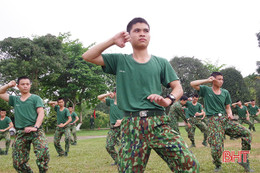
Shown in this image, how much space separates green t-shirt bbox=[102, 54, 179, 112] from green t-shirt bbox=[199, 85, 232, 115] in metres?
4.03

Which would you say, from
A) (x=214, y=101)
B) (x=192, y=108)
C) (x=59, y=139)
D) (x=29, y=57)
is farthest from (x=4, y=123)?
(x=29, y=57)

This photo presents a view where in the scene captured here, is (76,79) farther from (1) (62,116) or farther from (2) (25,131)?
(2) (25,131)

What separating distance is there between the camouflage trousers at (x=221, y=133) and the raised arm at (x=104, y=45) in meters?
4.61

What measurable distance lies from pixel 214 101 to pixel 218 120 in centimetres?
56

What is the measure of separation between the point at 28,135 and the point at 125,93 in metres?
3.72

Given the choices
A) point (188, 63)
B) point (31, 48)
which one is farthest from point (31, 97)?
point (188, 63)

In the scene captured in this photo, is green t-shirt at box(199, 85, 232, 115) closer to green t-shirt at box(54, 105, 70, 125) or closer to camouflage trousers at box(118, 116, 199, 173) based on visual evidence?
camouflage trousers at box(118, 116, 199, 173)

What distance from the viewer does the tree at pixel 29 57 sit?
2630cm

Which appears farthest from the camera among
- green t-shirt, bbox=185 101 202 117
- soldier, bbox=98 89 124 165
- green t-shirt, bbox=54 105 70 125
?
green t-shirt, bbox=185 101 202 117

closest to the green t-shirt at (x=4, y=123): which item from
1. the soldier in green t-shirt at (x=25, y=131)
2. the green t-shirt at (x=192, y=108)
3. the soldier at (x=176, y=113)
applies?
the soldier in green t-shirt at (x=25, y=131)

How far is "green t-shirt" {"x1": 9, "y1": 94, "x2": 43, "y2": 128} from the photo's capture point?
6090 millimetres

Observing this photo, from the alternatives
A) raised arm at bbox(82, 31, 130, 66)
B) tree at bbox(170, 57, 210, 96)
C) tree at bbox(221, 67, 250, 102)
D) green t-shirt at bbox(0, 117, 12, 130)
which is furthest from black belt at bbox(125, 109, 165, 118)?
tree at bbox(221, 67, 250, 102)

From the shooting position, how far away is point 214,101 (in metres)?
7.17

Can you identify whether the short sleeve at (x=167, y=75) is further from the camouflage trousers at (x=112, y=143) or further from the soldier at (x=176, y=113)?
the soldier at (x=176, y=113)
